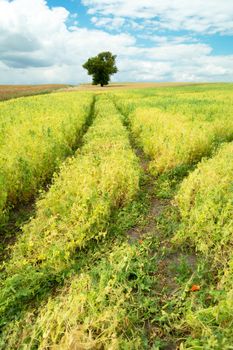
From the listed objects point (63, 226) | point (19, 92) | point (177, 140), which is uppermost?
point (177, 140)

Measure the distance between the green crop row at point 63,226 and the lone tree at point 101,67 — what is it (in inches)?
3008

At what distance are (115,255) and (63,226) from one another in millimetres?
1029

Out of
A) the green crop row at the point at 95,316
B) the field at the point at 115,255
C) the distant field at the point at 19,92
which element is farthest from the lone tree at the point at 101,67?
the green crop row at the point at 95,316

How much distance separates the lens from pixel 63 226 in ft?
16.7

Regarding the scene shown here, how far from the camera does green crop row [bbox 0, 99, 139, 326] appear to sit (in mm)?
4082

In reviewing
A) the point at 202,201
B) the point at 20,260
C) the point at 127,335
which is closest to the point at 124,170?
the point at 202,201

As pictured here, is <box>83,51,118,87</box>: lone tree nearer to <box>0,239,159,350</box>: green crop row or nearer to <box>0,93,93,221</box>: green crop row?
<box>0,93,93,221</box>: green crop row

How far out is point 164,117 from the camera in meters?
13.4

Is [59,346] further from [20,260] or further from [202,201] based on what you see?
[202,201]

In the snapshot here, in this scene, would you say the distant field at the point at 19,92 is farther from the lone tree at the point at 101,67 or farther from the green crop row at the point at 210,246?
the green crop row at the point at 210,246

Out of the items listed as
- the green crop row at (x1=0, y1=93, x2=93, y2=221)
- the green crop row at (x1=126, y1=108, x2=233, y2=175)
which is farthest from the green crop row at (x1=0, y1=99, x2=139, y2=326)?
the green crop row at (x1=126, y1=108, x2=233, y2=175)

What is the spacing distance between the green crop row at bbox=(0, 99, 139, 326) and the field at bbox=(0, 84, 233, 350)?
0.02m

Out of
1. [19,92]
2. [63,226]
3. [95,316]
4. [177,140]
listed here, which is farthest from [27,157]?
[19,92]

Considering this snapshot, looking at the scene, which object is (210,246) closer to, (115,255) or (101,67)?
(115,255)
